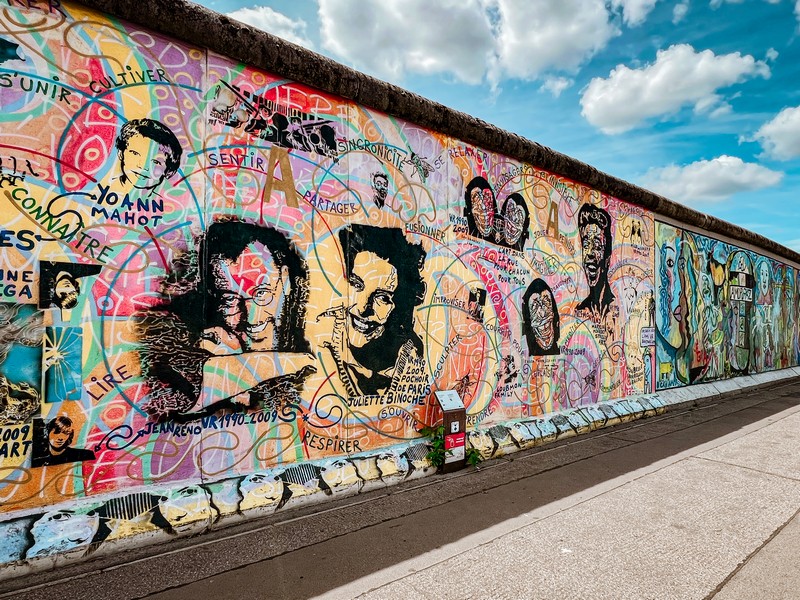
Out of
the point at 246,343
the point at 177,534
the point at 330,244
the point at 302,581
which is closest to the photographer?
the point at 302,581

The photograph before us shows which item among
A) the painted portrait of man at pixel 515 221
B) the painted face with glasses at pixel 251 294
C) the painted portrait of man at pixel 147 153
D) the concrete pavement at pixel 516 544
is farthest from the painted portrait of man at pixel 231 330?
the painted portrait of man at pixel 515 221

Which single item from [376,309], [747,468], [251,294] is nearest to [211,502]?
[251,294]

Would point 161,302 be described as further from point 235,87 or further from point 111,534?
point 235,87

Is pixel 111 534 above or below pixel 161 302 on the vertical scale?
below

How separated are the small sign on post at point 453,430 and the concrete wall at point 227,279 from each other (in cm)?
24

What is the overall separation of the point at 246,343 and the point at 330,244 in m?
1.18

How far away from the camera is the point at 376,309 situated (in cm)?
470

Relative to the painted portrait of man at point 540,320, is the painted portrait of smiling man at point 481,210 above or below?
above

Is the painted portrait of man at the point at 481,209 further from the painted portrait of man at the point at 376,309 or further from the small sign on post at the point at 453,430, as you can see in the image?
the small sign on post at the point at 453,430

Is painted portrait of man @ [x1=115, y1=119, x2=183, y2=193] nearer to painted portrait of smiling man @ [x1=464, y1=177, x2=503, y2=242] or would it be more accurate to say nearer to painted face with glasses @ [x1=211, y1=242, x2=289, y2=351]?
painted face with glasses @ [x1=211, y1=242, x2=289, y2=351]

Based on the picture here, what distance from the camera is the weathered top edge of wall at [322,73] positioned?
11.4ft

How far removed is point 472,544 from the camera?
3.29m

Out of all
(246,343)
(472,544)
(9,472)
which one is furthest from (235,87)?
(472,544)

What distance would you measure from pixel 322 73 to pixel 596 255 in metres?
5.10
